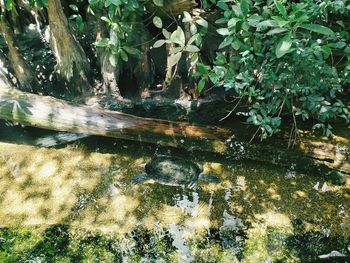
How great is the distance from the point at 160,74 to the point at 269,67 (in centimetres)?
237

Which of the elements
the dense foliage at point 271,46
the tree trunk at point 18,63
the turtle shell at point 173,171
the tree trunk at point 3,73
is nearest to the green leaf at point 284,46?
the dense foliage at point 271,46

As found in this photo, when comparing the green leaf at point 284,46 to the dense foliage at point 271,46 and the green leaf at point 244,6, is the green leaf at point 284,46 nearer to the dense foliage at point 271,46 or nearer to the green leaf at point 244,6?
the dense foliage at point 271,46

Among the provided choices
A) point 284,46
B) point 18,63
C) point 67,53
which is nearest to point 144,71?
point 67,53

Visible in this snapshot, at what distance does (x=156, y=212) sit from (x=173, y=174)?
431mm

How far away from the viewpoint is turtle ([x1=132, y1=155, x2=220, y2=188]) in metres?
3.19

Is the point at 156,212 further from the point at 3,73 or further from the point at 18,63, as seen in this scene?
the point at 18,63

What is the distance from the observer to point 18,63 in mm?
4332

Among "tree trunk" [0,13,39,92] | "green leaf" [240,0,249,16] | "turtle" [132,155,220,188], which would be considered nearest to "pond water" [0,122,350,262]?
"turtle" [132,155,220,188]

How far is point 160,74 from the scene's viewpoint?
16.0ft

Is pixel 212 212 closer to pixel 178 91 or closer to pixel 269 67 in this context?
pixel 269 67

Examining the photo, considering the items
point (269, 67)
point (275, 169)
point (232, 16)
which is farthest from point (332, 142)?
point (232, 16)

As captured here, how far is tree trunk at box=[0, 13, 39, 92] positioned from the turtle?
2.19 meters

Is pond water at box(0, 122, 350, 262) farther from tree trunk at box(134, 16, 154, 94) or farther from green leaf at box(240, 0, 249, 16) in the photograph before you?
green leaf at box(240, 0, 249, 16)

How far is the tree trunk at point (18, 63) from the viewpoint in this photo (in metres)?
4.16
